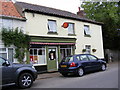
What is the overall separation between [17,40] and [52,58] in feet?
13.8

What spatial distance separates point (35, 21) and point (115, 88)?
31.5 ft

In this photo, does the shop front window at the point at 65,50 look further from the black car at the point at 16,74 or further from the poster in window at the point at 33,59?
the black car at the point at 16,74

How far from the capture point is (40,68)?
1376cm

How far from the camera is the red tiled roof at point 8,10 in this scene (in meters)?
12.8

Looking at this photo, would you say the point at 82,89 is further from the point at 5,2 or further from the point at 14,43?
the point at 5,2

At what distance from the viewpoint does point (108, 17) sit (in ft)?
74.1

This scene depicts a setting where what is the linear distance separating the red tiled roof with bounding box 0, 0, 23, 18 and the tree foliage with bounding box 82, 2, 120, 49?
13.9 metres

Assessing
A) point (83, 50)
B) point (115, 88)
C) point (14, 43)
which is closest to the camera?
point (115, 88)

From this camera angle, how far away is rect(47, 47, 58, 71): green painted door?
47.9ft

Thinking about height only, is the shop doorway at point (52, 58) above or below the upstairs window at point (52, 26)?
below

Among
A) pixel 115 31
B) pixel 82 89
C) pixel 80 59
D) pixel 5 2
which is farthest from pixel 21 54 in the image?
pixel 115 31

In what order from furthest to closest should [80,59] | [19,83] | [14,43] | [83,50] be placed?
1. [83,50]
2. [14,43]
3. [80,59]
4. [19,83]

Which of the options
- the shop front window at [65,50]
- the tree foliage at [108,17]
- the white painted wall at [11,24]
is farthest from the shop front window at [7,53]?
the tree foliage at [108,17]

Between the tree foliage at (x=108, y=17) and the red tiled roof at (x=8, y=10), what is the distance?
13856mm
